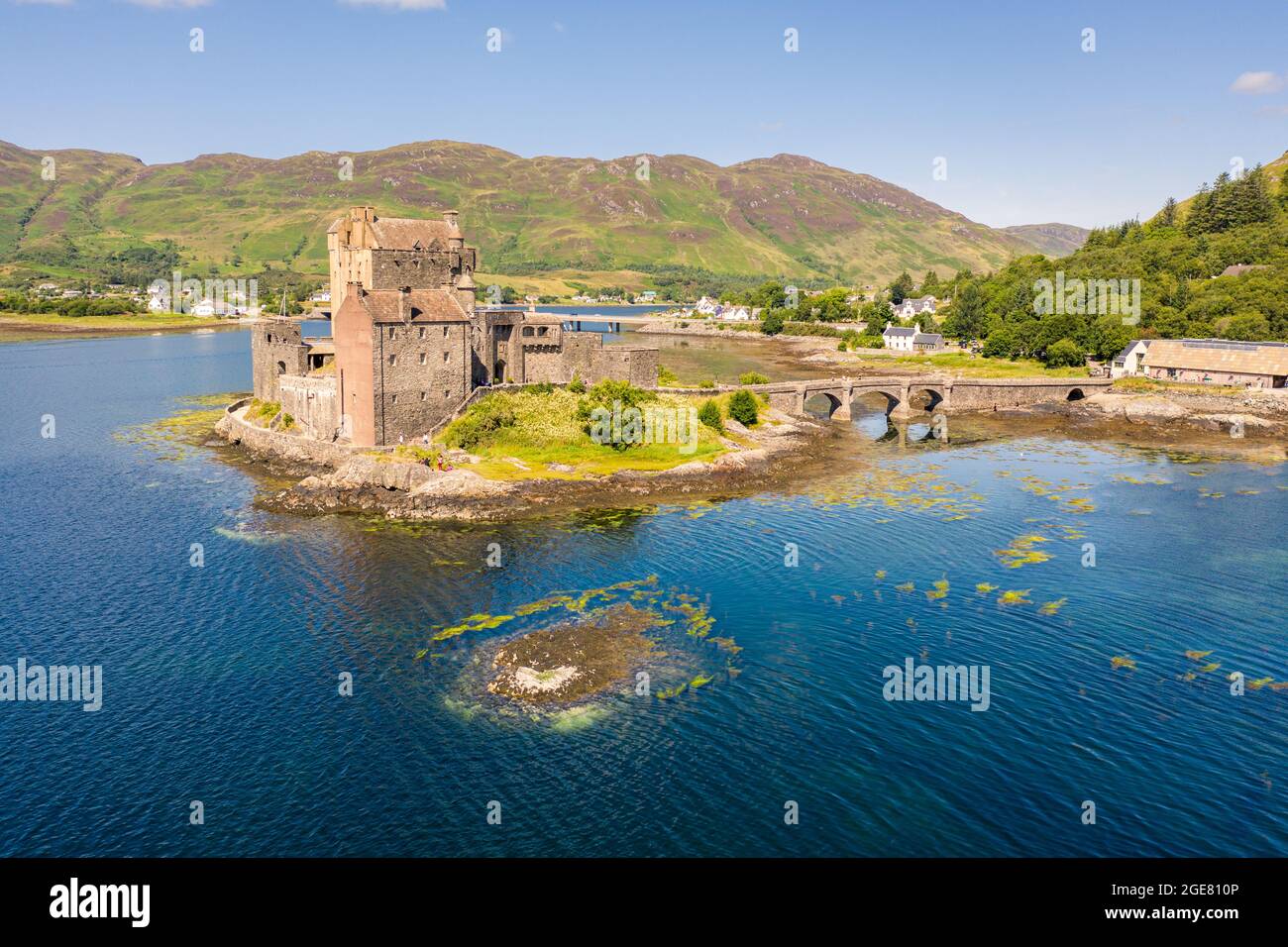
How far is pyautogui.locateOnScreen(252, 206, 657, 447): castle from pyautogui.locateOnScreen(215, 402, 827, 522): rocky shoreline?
14.3 ft

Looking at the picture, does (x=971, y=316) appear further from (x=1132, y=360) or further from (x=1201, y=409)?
(x=1201, y=409)

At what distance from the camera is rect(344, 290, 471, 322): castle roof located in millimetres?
81688

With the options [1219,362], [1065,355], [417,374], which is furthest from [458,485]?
[1219,362]

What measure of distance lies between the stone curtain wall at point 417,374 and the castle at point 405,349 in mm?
102

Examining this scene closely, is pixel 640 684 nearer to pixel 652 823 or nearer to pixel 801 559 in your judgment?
pixel 652 823

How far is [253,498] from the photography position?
78.2 metres

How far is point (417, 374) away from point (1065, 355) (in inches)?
4747

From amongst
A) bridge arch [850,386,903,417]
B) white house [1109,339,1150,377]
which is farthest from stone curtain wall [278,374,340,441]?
white house [1109,339,1150,377]

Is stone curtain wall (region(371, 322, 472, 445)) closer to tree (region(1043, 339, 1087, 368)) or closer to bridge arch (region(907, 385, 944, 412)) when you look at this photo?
bridge arch (region(907, 385, 944, 412))

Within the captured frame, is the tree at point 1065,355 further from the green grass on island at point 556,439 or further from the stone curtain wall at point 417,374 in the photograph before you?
the stone curtain wall at point 417,374

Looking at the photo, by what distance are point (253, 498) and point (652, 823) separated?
58.7 m

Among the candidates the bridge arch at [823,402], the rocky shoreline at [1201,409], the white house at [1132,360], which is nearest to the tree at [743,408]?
the bridge arch at [823,402]
